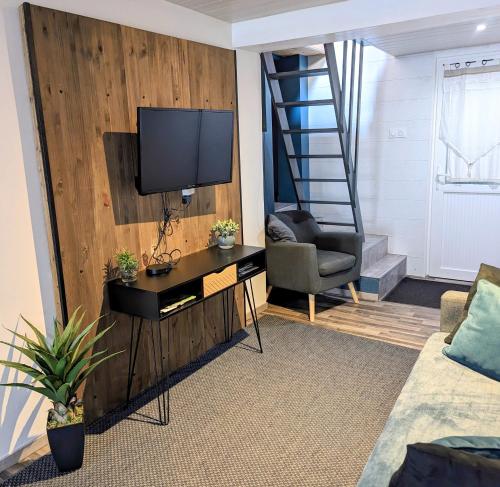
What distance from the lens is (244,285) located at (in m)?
3.49

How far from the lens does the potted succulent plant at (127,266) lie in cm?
247

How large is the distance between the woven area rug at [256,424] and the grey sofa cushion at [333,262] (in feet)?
2.19

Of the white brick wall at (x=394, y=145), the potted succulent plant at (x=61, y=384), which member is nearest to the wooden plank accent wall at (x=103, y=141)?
the potted succulent plant at (x=61, y=384)

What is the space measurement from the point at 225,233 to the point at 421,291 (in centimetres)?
230

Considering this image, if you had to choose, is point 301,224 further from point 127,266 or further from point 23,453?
point 23,453

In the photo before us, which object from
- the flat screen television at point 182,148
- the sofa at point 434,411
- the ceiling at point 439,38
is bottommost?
the sofa at point 434,411

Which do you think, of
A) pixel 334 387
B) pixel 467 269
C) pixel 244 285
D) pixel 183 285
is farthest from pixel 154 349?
pixel 467 269

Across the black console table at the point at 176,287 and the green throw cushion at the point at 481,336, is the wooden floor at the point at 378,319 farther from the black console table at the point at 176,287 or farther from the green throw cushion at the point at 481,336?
the green throw cushion at the point at 481,336

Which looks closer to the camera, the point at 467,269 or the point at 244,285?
the point at 244,285

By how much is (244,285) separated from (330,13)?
193 centimetres

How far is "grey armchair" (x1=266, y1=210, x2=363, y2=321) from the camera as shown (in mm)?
3756

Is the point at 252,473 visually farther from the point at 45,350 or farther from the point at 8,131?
the point at 8,131

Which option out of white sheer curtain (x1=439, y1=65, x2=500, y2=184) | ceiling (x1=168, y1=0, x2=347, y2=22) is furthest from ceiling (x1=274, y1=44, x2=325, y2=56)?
ceiling (x1=168, y1=0, x2=347, y2=22)

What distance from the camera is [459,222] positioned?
4652 millimetres
